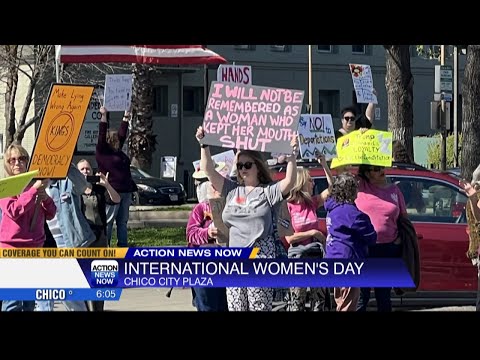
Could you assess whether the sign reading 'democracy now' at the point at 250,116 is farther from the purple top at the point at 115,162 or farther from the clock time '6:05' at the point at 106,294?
the purple top at the point at 115,162

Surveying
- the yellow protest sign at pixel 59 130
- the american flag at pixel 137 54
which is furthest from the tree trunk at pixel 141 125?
the yellow protest sign at pixel 59 130

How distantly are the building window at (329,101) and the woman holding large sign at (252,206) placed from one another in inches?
1281

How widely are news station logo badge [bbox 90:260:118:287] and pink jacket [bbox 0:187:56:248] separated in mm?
596

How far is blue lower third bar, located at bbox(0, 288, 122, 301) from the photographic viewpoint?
9.23 metres

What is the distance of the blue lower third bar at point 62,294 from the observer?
9.23 meters

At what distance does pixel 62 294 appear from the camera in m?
9.27

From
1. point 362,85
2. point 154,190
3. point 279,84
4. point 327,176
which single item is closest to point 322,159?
point 327,176

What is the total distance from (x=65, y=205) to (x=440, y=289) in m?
3.95

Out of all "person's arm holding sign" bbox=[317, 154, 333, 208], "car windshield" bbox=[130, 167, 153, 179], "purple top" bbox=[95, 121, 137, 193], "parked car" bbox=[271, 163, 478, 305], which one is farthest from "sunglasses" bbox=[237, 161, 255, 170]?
"car windshield" bbox=[130, 167, 153, 179]

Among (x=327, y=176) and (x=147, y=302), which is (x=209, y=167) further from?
(x=147, y=302)

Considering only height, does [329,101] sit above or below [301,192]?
above

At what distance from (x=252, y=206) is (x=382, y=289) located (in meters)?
1.67
